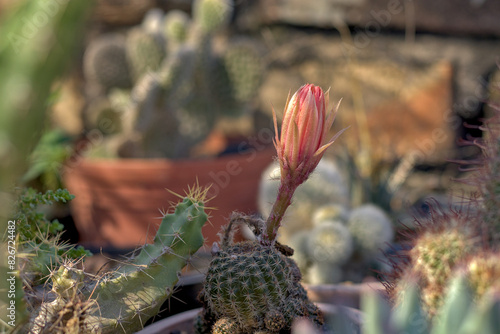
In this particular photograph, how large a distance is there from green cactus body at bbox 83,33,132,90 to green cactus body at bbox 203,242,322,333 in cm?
147

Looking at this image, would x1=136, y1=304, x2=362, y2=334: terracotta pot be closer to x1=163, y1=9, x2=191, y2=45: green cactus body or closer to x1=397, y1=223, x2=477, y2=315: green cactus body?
x1=397, y1=223, x2=477, y2=315: green cactus body

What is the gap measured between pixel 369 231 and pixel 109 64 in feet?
4.05

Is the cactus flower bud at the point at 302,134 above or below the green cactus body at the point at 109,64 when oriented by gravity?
above

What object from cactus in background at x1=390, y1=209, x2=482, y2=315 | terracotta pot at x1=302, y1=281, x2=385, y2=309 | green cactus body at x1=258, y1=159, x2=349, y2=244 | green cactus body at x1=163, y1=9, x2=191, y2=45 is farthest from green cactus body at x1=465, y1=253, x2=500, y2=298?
green cactus body at x1=163, y1=9, x2=191, y2=45

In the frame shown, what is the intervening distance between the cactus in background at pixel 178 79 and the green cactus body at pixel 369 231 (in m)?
0.79

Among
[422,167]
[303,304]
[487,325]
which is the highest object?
[487,325]

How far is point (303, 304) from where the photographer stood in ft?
2.47

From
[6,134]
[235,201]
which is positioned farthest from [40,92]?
[235,201]

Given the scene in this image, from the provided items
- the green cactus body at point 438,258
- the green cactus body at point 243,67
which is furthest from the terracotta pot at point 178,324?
the green cactus body at point 243,67

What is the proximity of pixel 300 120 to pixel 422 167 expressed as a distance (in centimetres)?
184

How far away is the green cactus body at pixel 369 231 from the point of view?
1.46 metres

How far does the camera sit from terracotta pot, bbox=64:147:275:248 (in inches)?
70.7

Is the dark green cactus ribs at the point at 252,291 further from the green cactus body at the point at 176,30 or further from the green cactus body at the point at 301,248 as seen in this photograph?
the green cactus body at the point at 176,30

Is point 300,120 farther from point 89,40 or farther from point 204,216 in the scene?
point 89,40
